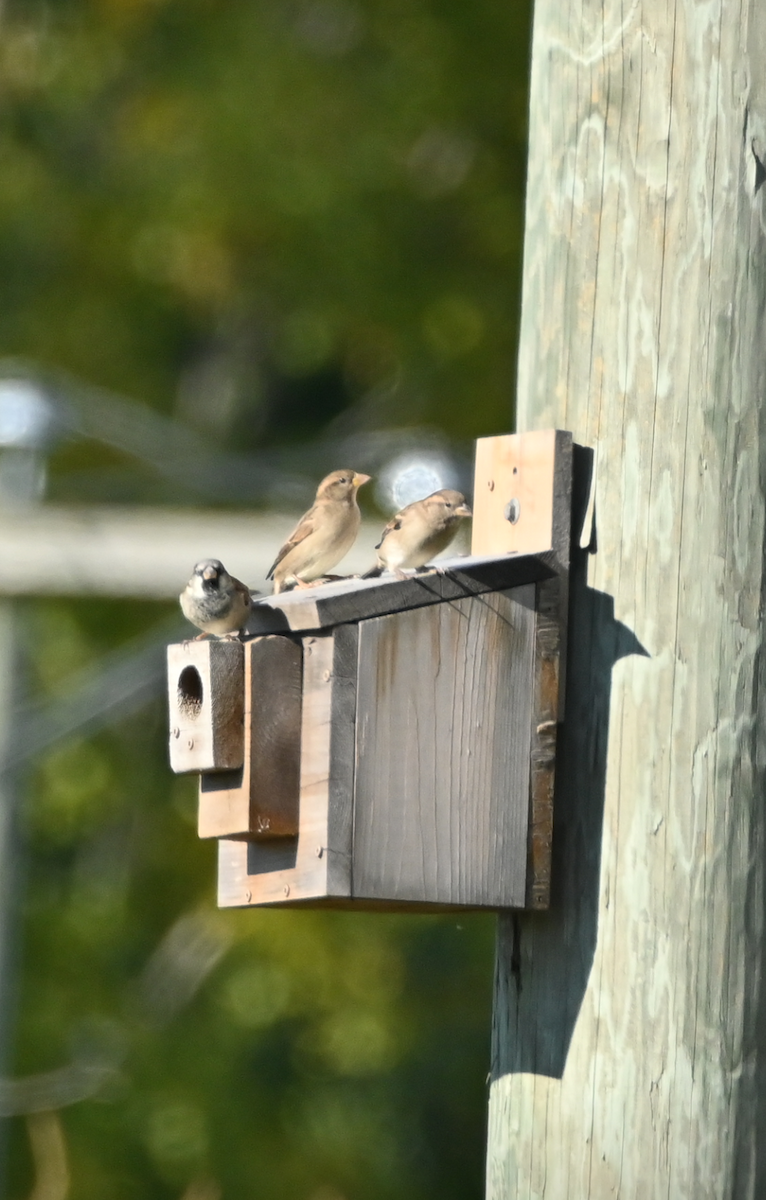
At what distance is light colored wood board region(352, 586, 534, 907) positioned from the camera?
361cm

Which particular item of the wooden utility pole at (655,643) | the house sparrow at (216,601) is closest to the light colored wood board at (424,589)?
the wooden utility pole at (655,643)

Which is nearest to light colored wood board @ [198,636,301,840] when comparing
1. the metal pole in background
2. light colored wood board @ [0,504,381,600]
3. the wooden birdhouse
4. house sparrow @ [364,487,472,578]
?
the wooden birdhouse

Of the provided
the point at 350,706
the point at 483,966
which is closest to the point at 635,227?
the point at 350,706

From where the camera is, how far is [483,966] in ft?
45.5

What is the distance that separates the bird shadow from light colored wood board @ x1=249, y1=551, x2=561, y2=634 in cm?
9

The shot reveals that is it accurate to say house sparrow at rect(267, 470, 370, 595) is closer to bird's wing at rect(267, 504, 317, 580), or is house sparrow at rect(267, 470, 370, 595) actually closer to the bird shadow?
bird's wing at rect(267, 504, 317, 580)

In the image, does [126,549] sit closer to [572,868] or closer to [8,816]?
[8,816]

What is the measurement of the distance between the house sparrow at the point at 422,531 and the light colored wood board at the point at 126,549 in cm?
396

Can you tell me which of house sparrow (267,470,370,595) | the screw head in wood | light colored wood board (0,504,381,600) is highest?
light colored wood board (0,504,381,600)

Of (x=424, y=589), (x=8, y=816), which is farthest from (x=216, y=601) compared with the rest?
(x=8, y=816)

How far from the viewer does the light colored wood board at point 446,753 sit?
11.8ft

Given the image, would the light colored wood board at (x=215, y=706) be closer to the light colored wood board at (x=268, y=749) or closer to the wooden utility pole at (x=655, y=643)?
the light colored wood board at (x=268, y=749)

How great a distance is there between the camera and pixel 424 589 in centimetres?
371

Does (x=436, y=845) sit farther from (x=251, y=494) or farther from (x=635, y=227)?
(x=251, y=494)
